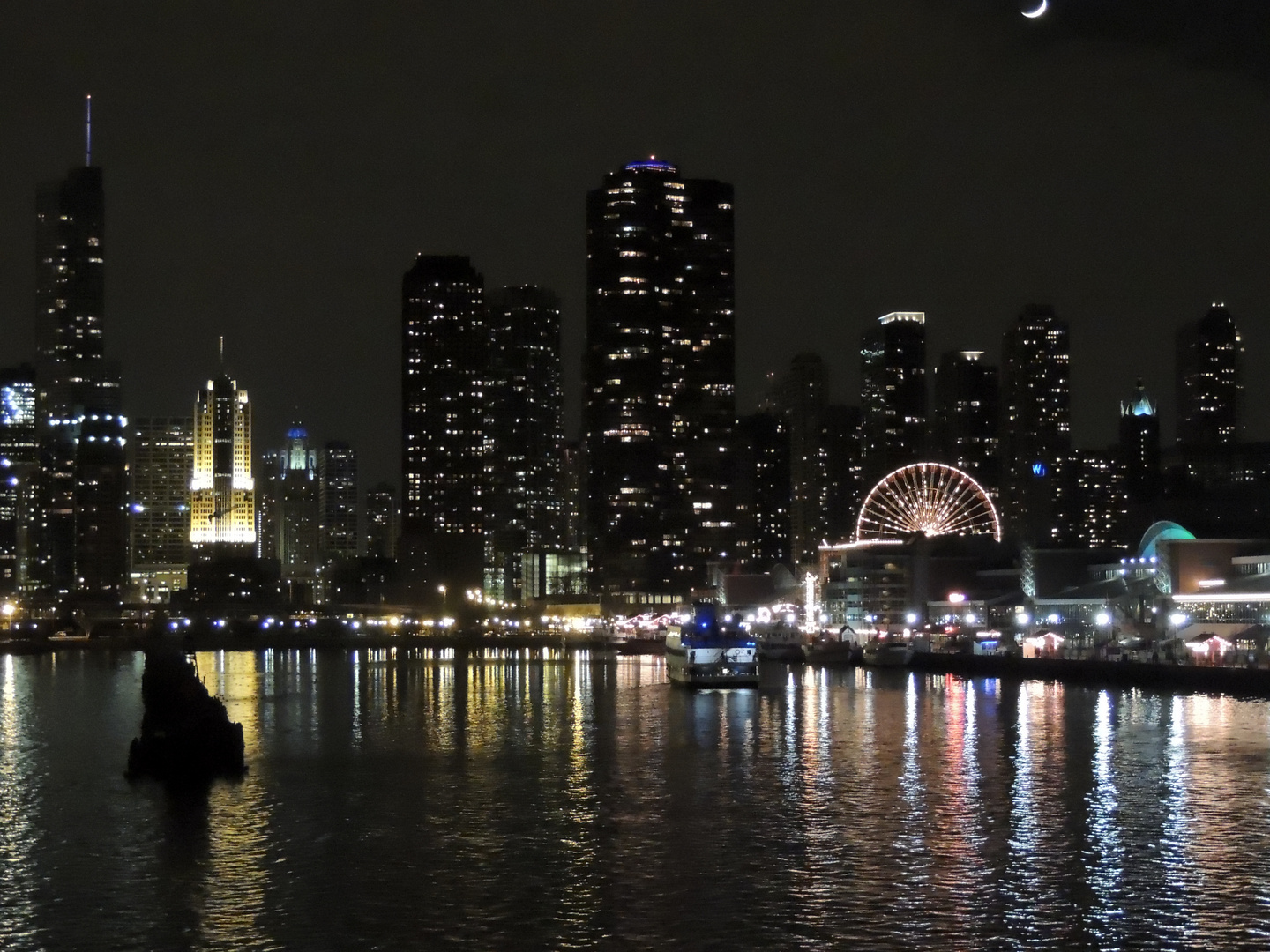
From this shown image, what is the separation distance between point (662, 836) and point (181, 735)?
2044 centimetres

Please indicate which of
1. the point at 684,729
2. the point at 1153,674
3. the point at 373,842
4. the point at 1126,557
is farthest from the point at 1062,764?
the point at 1126,557

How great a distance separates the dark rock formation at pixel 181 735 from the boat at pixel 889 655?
82.6m

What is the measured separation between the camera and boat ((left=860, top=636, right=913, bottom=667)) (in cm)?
13075

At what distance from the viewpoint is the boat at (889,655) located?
429ft

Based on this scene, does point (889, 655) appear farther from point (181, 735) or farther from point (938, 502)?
point (181, 735)

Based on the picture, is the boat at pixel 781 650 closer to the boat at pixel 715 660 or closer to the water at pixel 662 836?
the boat at pixel 715 660

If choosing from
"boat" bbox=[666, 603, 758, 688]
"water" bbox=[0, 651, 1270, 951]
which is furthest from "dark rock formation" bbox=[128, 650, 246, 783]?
"boat" bbox=[666, 603, 758, 688]

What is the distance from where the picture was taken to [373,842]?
38781 millimetres

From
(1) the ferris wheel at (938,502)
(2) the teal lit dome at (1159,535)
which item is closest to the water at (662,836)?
(2) the teal lit dome at (1159,535)

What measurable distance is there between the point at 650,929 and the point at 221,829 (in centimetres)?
1583

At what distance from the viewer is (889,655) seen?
431 feet

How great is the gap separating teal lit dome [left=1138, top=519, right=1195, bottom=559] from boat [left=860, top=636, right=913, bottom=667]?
67.9ft

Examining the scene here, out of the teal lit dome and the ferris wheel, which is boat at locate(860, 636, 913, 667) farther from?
the ferris wheel

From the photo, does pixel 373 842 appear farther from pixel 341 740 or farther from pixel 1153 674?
pixel 1153 674
